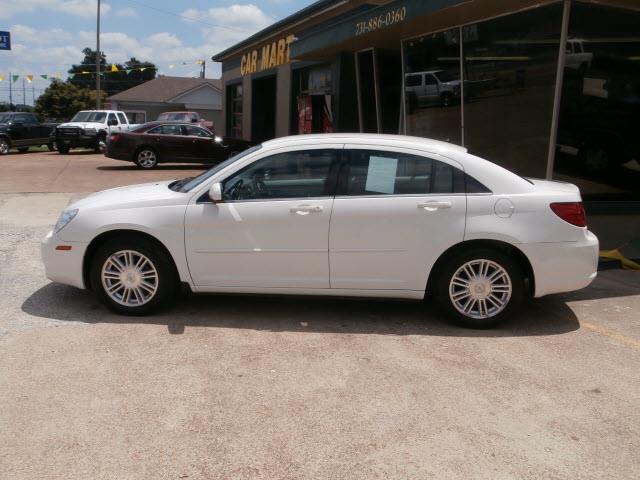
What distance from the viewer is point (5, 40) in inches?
947

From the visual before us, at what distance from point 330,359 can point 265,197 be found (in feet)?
4.90

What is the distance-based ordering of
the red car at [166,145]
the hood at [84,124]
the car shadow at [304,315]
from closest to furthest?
the car shadow at [304,315] → the red car at [166,145] → the hood at [84,124]

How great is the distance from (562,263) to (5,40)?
82.9ft

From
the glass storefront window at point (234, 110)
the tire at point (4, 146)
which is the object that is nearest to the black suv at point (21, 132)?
the tire at point (4, 146)

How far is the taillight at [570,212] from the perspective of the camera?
16.0ft

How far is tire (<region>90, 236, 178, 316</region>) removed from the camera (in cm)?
505

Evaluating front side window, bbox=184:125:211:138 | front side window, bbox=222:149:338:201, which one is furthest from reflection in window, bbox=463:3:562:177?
front side window, bbox=184:125:211:138

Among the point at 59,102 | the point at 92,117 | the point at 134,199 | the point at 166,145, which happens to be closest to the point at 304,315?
the point at 134,199

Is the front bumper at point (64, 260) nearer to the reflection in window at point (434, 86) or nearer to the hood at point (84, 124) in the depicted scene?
the reflection in window at point (434, 86)

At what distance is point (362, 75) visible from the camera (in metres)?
14.9

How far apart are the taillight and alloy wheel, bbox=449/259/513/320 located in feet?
2.08

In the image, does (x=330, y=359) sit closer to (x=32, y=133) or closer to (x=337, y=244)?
(x=337, y=244)

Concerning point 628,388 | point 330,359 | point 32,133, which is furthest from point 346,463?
point 32,133

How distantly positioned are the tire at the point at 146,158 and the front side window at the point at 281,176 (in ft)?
51.8
